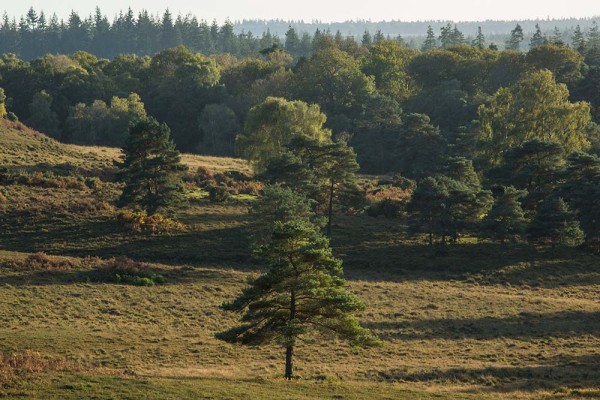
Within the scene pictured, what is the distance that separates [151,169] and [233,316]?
85.2ft

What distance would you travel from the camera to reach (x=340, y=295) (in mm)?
37031

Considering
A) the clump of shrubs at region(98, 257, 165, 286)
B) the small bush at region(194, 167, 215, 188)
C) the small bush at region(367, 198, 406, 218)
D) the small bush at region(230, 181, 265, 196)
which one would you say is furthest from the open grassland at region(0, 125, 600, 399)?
the small bush at region(194, 167, 215, 188)

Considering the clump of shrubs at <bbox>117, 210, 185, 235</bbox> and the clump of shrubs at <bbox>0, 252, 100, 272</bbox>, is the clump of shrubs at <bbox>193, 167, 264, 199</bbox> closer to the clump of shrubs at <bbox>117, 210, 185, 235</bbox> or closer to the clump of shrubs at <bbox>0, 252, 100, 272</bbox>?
the clump of shrubs at <bbox>117, 210, 185, 235</bbox>

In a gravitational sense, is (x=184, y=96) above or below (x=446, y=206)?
above

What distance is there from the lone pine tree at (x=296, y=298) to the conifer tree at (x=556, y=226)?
131 ft

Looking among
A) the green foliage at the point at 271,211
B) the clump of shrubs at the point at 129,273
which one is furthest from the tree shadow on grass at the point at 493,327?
the clump of shrubs at the point at 129,273

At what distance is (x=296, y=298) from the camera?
38219 mm

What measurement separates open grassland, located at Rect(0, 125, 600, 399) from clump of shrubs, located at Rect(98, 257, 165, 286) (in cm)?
101

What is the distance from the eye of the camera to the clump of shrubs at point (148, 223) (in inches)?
2938

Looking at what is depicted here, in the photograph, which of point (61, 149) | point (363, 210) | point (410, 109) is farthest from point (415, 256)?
point (410, 109)

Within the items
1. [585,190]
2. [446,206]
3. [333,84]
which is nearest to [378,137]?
[333,84]

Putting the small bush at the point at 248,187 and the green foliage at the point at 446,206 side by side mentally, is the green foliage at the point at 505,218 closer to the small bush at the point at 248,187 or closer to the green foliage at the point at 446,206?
the green foliage at the point at 446,206

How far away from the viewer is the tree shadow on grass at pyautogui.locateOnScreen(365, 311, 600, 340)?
5162 centimetres

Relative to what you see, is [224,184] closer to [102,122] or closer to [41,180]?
[41,180]
